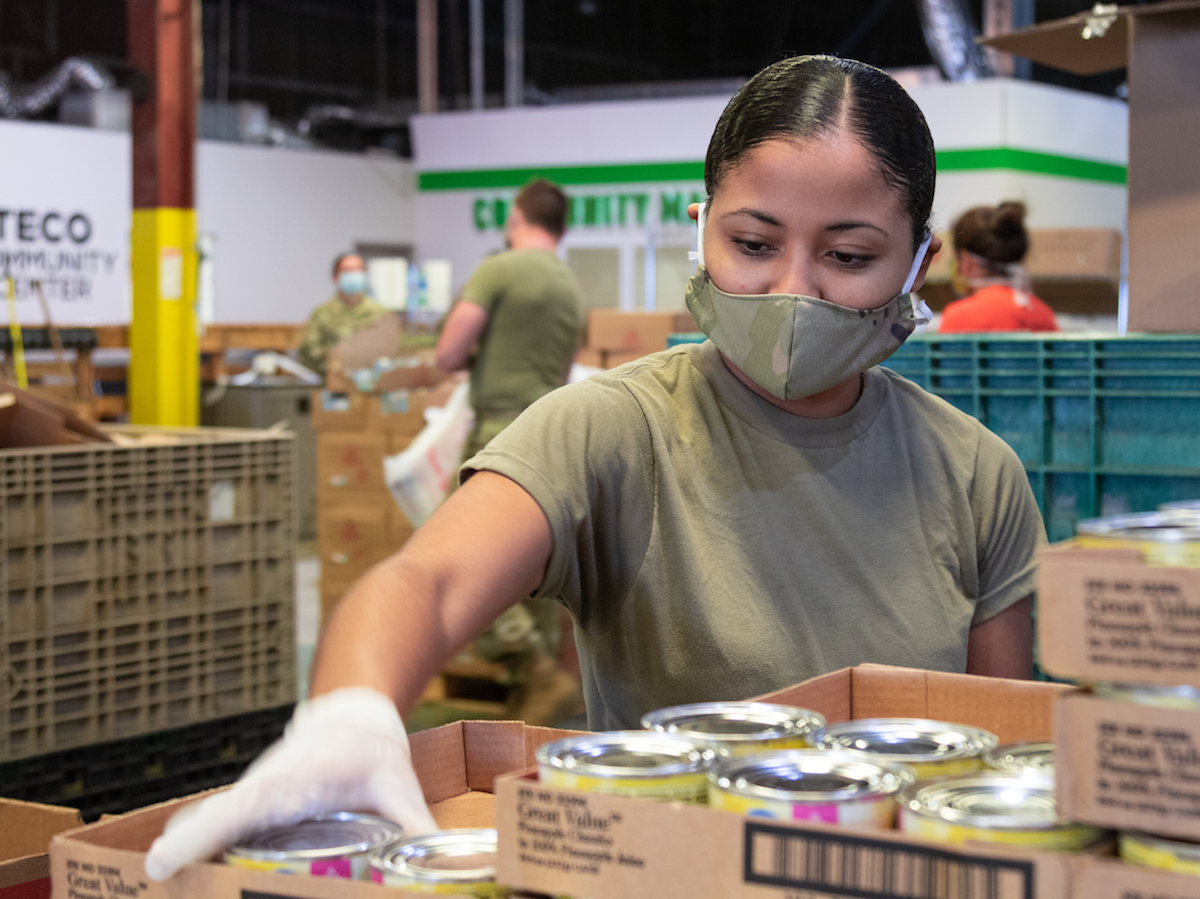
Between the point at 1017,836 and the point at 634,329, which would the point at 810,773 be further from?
the point at 634,329

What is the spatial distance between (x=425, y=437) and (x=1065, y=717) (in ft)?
14.2

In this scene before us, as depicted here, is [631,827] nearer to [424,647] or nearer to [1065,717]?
[1065,717]

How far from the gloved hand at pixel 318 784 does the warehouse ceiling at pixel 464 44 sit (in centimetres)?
1545

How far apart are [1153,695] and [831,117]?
802 millimetres

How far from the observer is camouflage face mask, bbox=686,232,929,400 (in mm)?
1415

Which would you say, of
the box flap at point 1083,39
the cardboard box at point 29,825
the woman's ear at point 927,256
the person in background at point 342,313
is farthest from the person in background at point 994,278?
the person in background at point 342,313

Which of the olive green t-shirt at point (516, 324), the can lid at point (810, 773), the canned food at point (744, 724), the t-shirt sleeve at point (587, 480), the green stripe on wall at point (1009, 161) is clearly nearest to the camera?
the can lid at point (810, 773)

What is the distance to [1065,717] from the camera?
2.48 feet

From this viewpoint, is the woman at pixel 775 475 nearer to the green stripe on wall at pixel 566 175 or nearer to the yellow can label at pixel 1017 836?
the yellow can label at pixel 1017 836

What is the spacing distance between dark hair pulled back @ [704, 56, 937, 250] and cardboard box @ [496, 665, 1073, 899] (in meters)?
0.78

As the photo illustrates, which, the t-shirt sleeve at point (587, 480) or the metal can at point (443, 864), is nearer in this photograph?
the metal can at point (443, 864)

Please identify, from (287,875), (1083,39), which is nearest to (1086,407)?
(1083,39)

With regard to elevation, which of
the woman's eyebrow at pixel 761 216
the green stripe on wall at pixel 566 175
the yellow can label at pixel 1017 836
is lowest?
A: the yellow can label at pixel 1017 836

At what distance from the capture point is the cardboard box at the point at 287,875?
2.68ft
